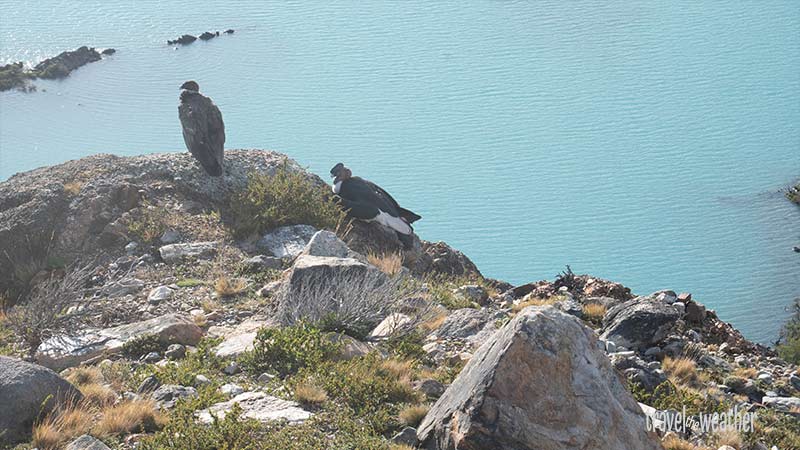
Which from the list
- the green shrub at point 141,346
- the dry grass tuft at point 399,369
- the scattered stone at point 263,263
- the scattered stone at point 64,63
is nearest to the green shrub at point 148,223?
the scattered stone at point 263,263

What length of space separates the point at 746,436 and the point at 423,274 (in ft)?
17.0

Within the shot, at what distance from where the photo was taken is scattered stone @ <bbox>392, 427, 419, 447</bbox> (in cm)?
509

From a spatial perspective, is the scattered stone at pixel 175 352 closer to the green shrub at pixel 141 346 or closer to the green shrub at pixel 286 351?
the green shrub at pixel 141 346

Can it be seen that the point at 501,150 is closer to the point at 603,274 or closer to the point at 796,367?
the point at 603,274

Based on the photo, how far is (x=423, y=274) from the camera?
11.0m

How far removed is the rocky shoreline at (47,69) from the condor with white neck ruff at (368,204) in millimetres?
15104

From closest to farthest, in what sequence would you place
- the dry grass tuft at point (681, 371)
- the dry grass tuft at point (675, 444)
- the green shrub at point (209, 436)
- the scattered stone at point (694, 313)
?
the green shrub at point (209, 436)
the dry grass tuft at point (675, 444)
the dry grass tuft at point (681, 371)
the scattered stone at point (694, 313)

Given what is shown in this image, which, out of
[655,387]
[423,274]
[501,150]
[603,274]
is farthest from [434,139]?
[655,387]

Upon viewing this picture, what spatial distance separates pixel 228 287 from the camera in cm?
876

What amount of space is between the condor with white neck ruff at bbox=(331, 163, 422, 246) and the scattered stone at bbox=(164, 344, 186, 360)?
13.5ft

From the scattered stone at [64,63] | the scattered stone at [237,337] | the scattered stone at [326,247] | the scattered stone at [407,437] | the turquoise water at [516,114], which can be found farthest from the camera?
the scattered stone at [64,63]

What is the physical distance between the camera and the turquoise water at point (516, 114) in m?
16.9

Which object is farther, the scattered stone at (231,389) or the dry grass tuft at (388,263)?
the dry grass tuft at (388,263)

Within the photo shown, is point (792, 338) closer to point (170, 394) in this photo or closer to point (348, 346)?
point (348, 346)
